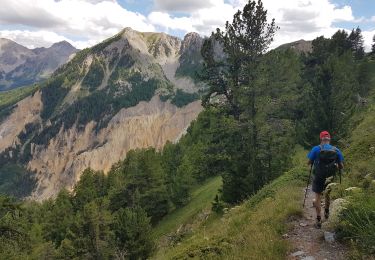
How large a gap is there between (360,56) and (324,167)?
81.2 metres

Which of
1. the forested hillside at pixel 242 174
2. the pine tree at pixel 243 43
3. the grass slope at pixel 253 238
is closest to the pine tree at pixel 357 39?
the forested hillside at pixel 242 174

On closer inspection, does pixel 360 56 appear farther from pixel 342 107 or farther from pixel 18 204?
pixel 18 204

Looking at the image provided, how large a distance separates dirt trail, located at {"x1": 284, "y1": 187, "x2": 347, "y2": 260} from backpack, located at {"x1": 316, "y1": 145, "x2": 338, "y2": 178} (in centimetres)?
154

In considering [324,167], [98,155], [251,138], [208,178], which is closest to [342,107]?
[251,138]

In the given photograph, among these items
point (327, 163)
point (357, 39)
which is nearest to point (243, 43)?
point (327, 163)

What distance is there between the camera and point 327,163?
1102cm

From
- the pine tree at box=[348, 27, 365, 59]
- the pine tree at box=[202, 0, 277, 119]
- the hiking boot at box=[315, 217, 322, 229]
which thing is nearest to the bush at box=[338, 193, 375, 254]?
the hiking boot at box=[315, 217, 322, 229]

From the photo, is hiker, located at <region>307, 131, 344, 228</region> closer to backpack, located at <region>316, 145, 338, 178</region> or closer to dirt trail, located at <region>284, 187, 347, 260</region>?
backpack, located at <region>316, 145, 338, 178</region>

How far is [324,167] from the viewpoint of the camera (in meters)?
11.0

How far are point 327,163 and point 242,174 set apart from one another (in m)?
14.4

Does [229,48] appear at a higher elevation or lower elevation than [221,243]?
higher

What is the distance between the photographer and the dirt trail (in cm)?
908

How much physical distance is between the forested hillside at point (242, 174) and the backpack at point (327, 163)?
885 millimetres

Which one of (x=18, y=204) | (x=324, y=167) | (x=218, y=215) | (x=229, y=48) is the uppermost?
(x=229, y=48)
